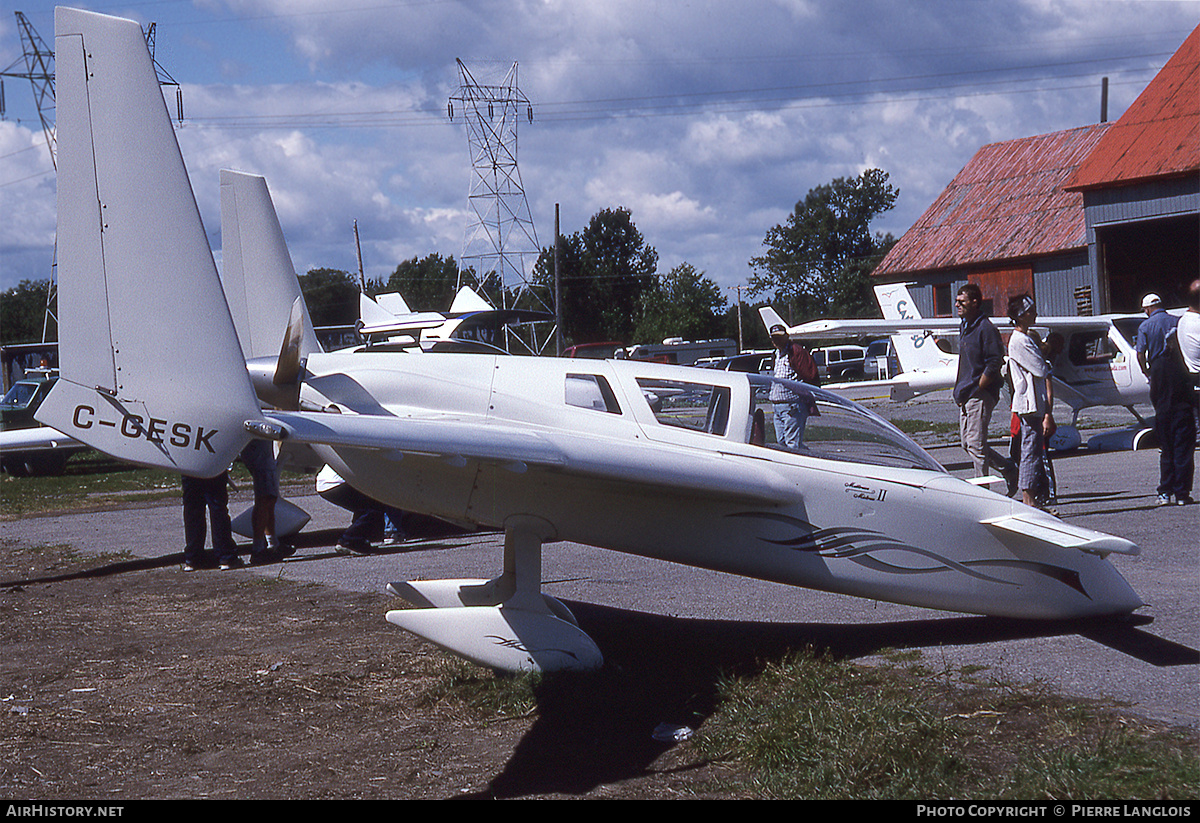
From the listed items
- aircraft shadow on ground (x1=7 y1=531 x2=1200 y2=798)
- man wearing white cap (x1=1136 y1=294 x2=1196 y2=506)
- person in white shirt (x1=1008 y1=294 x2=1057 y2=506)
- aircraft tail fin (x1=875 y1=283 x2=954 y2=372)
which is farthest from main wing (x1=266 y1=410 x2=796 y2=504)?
aircraft tail fin (x1=875 y1=283 x2=954 y2=372)

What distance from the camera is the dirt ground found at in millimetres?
4348

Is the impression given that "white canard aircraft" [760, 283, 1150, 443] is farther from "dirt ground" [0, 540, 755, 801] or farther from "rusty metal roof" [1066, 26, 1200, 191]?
"rusty metal roof" [1066, 26, 1200, 191]

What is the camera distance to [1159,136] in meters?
30.1

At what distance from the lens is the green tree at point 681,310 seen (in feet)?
268

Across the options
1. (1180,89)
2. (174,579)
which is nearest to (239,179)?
(174,579)

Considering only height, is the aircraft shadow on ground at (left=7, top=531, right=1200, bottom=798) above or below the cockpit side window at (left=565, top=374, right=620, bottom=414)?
below

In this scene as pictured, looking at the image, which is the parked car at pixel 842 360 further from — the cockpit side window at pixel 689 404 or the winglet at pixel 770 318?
the cockpit side window at pixel 689 404

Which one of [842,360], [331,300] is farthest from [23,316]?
[842,360]

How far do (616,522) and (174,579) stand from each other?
5.68m

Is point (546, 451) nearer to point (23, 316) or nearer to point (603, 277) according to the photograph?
point (603, 277)

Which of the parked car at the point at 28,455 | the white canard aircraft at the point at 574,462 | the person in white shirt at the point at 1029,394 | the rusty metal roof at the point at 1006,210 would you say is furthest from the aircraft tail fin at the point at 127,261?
the rusty metal roof at the point at 1006,210

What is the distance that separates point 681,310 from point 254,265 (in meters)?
73.2

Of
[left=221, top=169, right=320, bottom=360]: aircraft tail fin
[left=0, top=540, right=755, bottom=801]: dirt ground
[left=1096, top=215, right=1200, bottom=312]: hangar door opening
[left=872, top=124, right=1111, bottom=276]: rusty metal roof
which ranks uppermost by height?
[left=872, top=124, right=1111, bottom=276]: rusty metal roof

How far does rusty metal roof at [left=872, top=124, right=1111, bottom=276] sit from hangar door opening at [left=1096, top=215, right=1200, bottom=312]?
2.29 meters
